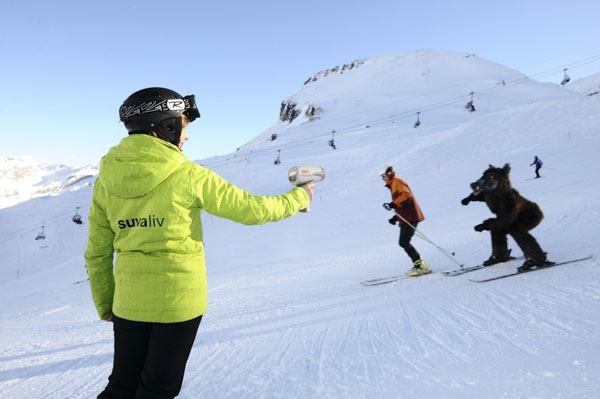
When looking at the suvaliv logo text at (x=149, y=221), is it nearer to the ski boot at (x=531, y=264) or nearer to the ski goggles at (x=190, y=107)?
the ski goggles at (x=190, y=107)

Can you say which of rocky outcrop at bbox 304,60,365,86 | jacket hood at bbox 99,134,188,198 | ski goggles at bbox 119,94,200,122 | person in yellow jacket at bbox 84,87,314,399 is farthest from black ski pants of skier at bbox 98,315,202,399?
rocky outcrop at bbox 304,60,365,86

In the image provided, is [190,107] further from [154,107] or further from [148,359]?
[148,359]

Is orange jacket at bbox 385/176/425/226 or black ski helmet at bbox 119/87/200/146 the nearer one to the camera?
black ski helmet at bbox 119/87/200/146

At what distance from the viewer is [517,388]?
1.95 metres

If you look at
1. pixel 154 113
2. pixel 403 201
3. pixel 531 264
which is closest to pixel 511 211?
pixel 531 264

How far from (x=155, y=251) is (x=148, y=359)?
0.51 metres

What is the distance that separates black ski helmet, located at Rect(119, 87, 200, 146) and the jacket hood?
0.41 ft

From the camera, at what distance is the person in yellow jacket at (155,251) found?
1.57 meters

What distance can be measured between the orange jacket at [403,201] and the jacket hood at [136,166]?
178 inches

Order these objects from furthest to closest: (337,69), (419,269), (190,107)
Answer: (337,69) < (419,269) < (190,107)

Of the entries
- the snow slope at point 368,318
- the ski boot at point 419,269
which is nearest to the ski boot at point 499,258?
the snow slope at point 368,318

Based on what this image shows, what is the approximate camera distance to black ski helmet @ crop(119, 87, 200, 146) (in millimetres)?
1785

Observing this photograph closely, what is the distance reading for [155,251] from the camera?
1609 millimetres

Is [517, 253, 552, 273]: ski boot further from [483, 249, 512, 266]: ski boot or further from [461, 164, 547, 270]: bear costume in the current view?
[483, 249, 512, 266]: ski boot
